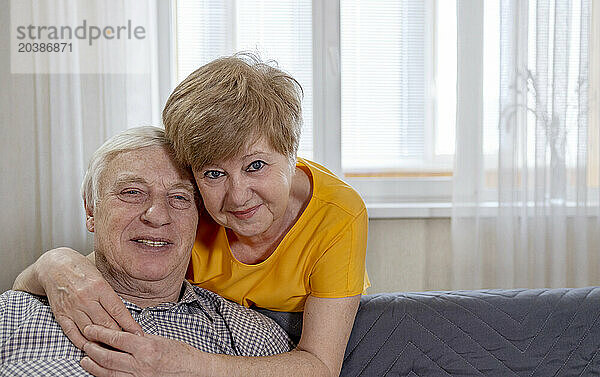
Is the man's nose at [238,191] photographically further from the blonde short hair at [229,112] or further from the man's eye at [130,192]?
the man's eye at [130,192]

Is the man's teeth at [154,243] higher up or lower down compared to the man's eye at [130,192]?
lower down

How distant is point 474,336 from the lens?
169 centimetres

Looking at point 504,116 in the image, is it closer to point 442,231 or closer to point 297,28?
point 442,231

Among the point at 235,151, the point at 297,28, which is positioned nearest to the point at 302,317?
the point at 235,151

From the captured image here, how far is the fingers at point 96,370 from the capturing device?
1.30 meters

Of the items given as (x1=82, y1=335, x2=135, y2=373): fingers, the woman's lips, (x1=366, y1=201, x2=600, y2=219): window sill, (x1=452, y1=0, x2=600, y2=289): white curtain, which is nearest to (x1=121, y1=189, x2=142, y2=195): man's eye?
the woman's lips

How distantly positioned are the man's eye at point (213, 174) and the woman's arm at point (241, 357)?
34 cm

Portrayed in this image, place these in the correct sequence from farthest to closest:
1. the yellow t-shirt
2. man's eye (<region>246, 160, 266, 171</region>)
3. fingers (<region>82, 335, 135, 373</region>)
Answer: the yellow t-shirt < man's eye (<region>246, 160, 266, 171</region>) < fingers (<region>82, 335, 135, 373</region>)

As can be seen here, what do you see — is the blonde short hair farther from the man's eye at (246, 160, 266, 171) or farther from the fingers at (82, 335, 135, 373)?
the fingers at (82, 335, 135, 373)

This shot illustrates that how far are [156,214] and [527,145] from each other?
4.96ft

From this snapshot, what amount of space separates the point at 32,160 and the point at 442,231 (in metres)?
1.49

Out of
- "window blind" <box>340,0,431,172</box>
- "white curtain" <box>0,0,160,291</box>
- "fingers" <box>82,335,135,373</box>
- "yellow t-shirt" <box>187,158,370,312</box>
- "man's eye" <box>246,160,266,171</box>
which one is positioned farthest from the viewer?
"window blind" <box>340,0,431,172</box>

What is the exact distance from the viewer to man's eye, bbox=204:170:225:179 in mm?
1407

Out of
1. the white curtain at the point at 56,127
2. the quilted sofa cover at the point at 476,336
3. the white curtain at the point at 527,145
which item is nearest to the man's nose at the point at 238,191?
the quilted sofa cover at the point at 476,336
